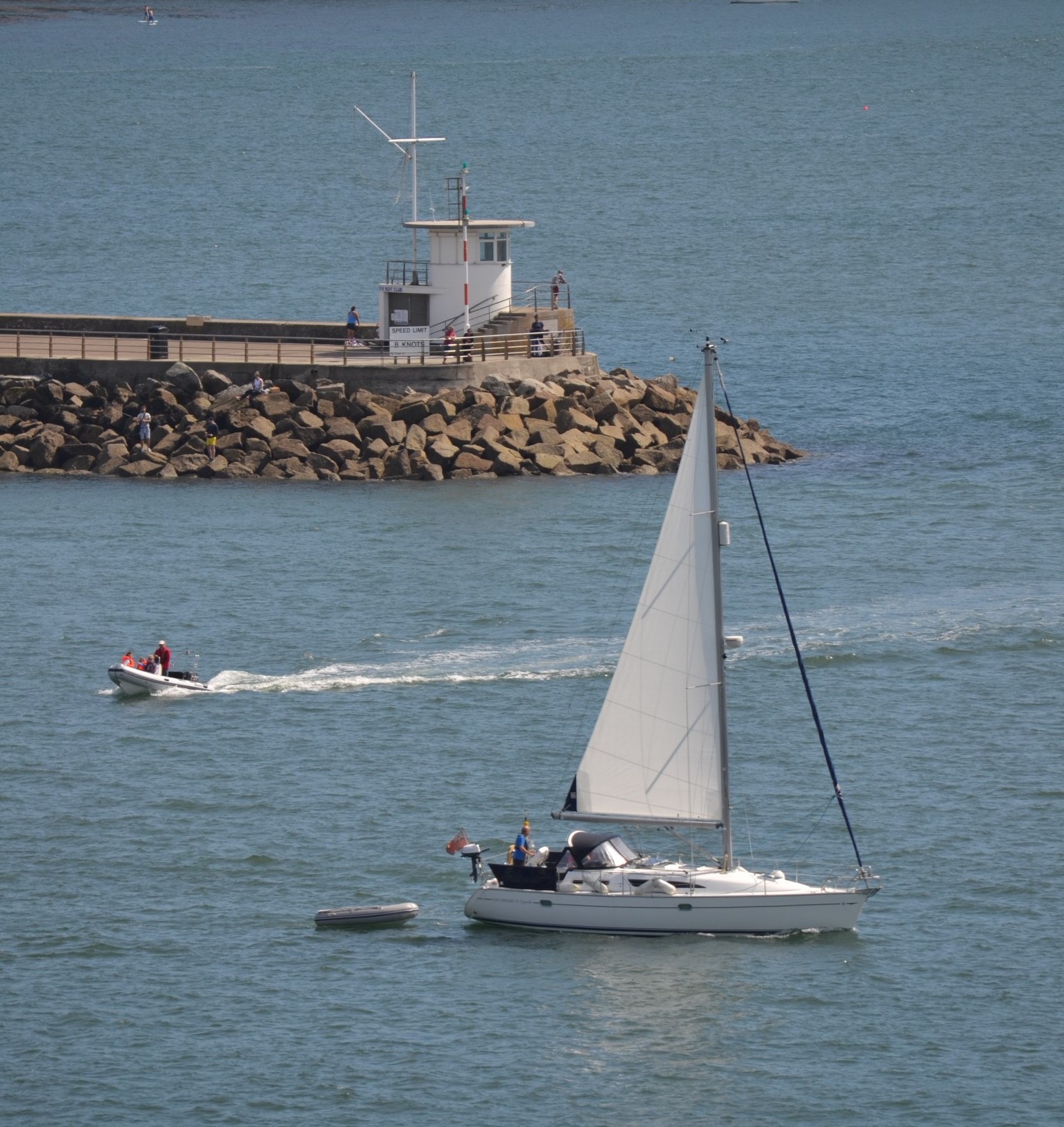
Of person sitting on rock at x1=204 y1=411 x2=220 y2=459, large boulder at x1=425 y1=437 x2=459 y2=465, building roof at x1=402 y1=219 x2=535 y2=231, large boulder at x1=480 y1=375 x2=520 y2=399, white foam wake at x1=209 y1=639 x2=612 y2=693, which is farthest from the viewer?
building roof at x1=402 y1=219 x2=535 y2=231

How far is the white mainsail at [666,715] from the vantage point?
3450 centimetres

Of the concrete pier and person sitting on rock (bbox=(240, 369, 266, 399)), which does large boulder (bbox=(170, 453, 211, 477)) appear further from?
the concrete pier

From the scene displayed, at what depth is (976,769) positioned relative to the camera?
4147 centimetres

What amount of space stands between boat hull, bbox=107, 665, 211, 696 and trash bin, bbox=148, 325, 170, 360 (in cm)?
2275

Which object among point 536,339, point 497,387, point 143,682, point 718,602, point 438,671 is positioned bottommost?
point 143,682

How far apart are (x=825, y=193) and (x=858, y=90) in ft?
160

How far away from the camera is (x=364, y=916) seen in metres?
34.6

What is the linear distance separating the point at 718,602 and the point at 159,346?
119ft

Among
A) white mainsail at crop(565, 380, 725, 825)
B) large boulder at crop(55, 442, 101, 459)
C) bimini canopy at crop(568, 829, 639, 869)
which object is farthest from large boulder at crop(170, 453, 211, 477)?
bimini canopy at crop(568, 829, 639, 869)

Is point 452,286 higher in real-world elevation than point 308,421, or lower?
higher

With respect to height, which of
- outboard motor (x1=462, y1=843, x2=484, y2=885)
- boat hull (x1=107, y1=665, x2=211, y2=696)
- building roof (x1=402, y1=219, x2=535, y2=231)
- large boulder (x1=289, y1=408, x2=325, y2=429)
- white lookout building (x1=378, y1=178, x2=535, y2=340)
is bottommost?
outboard motor (x1=462, y1=843, x2=484, y2=885)

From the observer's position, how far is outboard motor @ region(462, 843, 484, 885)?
34.8 m

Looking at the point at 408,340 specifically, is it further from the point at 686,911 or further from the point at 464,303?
the point at 686,911

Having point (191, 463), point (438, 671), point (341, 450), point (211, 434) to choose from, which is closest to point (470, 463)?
point (341, 450)
